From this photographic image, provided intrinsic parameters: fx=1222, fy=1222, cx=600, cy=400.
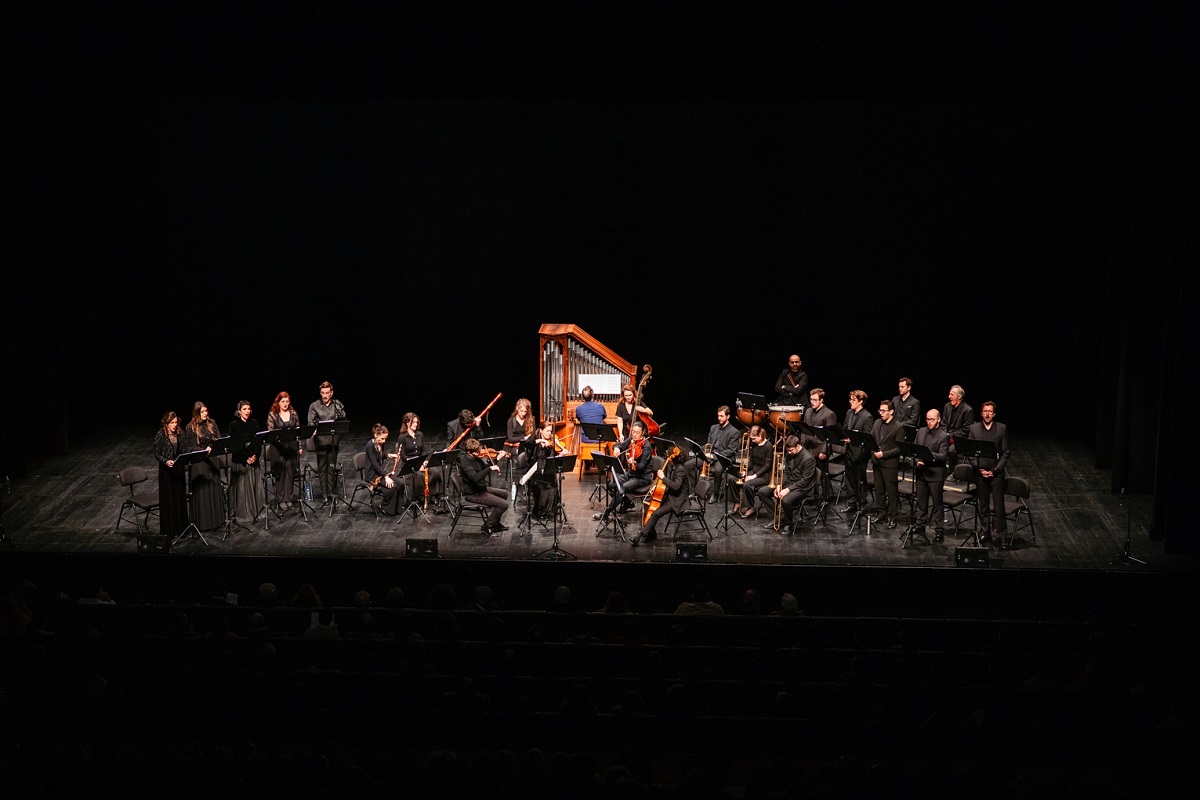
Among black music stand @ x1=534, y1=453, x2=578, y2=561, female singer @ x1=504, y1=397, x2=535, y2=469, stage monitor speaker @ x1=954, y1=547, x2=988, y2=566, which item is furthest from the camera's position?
female singer @ x1=504, y1=397, x2=535, y2=469

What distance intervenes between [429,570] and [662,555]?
2268 mm

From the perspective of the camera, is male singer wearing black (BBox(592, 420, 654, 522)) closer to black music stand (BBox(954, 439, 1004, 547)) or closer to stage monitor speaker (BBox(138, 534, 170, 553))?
black music stand (BBox(954, 439, 1004, 547))

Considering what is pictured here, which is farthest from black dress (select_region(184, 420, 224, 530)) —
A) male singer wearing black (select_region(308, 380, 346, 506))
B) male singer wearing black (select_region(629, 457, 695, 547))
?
male singer wearing black (select_region(629, 457, 695, 547))

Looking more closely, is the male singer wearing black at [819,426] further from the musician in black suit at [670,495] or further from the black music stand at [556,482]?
the black music stand at [556,482]

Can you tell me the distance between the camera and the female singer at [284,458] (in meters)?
13.2

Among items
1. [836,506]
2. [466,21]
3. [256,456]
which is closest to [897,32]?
[466,21]

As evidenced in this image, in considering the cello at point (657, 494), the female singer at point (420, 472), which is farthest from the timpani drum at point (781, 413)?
the female singer at point (420, 472)

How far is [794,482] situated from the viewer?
12.8 m

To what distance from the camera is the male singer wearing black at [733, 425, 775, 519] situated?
13.0m

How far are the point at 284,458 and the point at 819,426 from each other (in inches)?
227

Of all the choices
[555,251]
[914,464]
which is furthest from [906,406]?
[555,251]

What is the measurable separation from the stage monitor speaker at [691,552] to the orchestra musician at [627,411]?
10.1 ft

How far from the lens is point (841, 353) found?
18219mm

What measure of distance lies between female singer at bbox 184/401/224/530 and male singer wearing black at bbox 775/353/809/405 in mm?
6909
